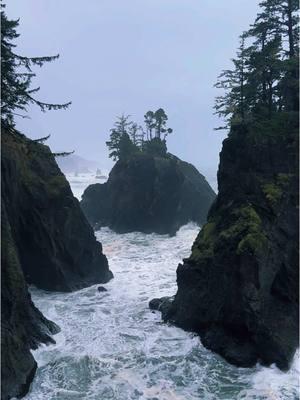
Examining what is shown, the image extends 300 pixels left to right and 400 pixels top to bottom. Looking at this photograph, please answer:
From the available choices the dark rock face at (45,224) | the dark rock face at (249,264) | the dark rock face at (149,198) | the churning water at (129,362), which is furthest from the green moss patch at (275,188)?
the dark rock face at (149,198)

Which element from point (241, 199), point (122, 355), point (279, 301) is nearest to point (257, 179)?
point (241, 199)

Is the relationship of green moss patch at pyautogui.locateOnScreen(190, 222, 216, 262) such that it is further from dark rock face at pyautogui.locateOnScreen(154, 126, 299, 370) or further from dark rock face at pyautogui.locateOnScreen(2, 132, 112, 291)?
dark rock face at pyautogui.locateOnScreen(2, 132, 112, 291)

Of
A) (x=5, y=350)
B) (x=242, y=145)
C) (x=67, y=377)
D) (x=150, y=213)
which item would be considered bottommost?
(x=67, y=377)

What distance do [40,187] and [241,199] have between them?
17662mm

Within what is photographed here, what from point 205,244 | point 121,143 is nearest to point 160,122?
point 121,143

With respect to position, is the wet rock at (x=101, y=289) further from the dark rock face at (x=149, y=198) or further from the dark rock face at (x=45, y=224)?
the dark rock face at (x=149, y=198)

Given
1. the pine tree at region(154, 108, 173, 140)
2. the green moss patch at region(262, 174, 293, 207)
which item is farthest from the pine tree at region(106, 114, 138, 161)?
the green moss patch at region(262, 174, 293, 207)

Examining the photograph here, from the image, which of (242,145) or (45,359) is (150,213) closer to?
(242,145)

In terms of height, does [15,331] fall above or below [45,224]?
below

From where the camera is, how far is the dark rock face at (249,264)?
902 inches

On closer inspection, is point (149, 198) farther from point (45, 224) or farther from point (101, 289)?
point (45, 224)

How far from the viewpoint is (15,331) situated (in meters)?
20.5

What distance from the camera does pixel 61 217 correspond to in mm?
36938

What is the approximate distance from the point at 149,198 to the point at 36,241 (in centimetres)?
3227
